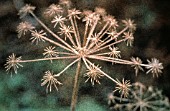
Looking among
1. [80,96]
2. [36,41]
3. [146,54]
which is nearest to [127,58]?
[146,54]

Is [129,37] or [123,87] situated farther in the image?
[129,37]

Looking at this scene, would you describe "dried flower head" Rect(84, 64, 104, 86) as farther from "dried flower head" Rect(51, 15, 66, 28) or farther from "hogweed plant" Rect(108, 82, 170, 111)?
"dried flower head" Rect(51, 15, 66, 28)

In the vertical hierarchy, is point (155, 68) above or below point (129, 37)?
below

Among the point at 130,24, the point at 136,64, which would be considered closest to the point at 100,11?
the point at 130,24

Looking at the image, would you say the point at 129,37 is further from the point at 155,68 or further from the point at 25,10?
the point at 25,10

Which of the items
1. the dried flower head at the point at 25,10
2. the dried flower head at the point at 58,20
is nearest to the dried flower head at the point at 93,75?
the dried flower head at the point at 58,20
